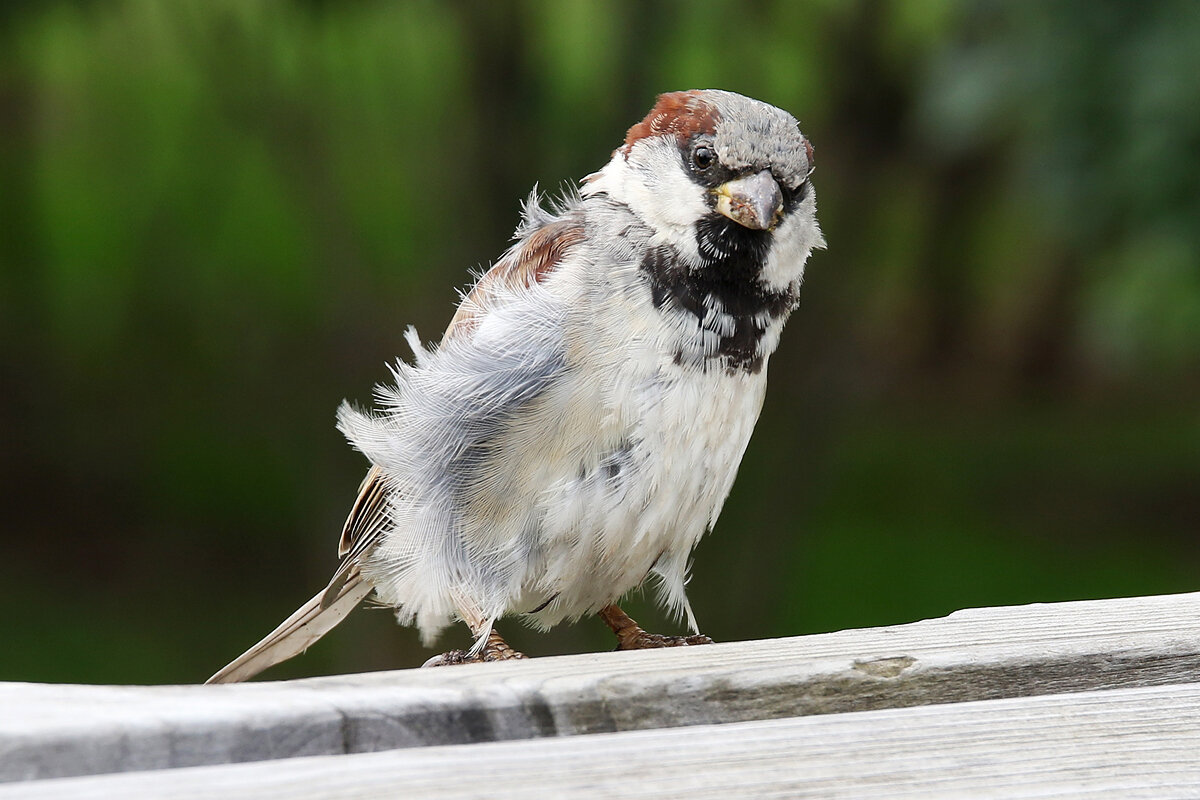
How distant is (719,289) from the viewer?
226 centimetres

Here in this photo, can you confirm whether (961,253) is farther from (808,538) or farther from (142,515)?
(142,515)

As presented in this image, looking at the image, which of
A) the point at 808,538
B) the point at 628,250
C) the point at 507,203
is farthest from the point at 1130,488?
the point at 628,250

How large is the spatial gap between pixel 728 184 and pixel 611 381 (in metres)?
0.38

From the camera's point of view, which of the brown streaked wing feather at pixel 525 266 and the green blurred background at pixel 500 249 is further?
the green blurred background at pixel 500 249

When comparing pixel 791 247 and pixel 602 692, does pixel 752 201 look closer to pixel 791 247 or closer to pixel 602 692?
pixel 791 247

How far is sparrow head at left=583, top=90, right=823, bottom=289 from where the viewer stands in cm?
223

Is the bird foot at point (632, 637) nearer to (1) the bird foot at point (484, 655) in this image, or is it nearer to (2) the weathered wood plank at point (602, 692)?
(1) the bird foot at point (484, 655)

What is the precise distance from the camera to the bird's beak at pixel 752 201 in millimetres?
2164

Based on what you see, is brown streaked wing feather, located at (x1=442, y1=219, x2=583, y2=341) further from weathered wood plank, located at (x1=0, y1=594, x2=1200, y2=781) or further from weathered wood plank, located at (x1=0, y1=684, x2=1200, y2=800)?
weathered wood plank, located at (x1=0, y1=684, x2=1200, y2=800)

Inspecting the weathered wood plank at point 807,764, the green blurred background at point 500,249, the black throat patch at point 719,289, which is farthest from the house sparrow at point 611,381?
the green blurred background at point 500,249

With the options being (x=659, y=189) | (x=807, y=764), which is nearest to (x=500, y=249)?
(x=659, y=189)

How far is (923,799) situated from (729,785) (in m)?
0.16

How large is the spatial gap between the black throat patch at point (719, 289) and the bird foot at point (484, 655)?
571 mm

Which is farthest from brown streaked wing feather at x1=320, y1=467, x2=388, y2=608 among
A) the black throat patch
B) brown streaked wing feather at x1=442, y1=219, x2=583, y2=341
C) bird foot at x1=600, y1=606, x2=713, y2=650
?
the black throat patch
